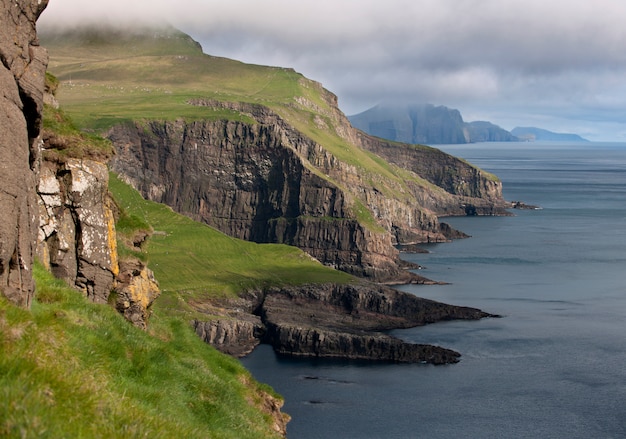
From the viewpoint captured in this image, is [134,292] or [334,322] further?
[334,322]

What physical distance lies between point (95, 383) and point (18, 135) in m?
6.25

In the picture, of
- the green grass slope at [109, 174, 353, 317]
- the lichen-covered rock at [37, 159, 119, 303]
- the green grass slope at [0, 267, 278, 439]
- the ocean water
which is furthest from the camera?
the green grass slope at [109, 174, 353, 317]

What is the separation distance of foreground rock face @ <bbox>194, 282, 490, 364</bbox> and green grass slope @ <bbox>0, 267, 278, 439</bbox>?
107m

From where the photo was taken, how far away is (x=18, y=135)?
1903 cm

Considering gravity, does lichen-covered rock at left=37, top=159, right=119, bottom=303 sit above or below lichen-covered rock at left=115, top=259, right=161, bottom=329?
above

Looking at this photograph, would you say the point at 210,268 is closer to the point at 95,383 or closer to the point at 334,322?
the point at 334,322

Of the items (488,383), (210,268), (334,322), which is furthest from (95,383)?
(210,268)

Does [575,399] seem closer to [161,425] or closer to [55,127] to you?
[55,127]

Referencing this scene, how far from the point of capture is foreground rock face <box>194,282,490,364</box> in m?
136

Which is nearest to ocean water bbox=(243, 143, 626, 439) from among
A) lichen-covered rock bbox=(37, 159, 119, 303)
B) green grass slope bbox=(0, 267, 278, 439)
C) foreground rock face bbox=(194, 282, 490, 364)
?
foreground rock face bbox=(194, 282, 490, 364)

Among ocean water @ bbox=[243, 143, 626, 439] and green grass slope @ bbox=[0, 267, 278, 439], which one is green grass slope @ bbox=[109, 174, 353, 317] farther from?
green grass slope @ bbox=[0, 267, 278, 439]

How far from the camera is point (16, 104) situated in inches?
768

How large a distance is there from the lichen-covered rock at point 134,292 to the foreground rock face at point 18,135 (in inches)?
495

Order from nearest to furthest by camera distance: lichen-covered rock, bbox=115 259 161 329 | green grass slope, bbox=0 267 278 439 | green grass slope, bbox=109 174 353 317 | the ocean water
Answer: green grass slope, bbox=0 267 278 439
lichen-covered rock, bbox=115 259 161 329
the ocean water
green grass slope, bbox=109 174 353 317
